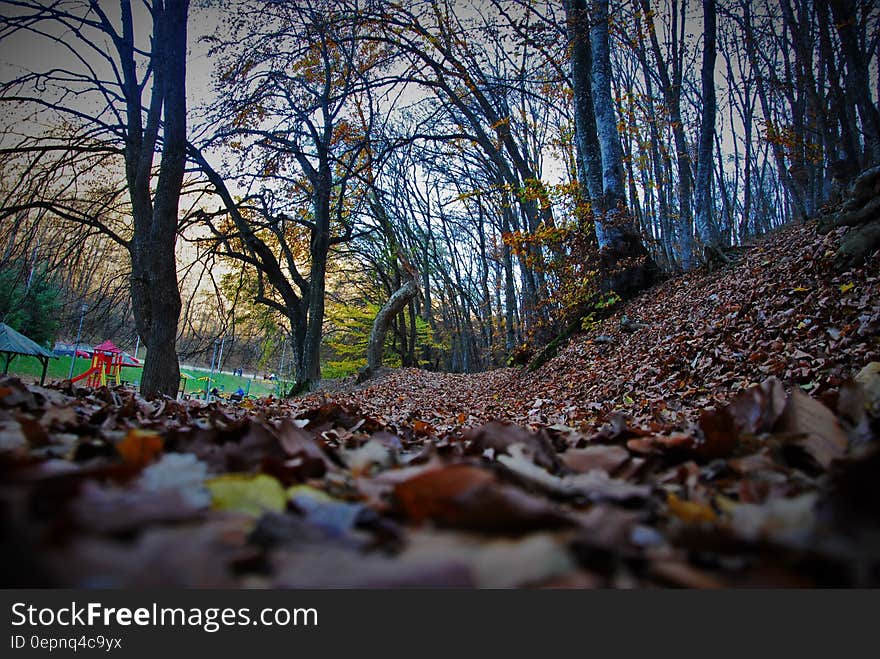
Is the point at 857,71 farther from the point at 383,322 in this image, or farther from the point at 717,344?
the point at 383,322

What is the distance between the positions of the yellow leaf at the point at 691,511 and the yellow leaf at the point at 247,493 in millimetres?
573

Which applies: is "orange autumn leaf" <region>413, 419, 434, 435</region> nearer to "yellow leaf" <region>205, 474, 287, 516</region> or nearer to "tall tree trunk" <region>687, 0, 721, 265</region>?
"yellow leaf" <region>205, 474, 287, 516</region>

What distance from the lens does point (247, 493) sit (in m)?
0.66

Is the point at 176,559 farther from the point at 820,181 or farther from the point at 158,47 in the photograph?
the point at 820,181

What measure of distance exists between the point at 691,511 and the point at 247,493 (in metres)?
0.65

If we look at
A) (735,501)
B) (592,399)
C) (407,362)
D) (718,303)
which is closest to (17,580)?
(735,501)

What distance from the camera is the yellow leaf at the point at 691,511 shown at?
1.99 feet

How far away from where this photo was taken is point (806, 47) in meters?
10.8

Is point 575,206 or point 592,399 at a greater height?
point 575,206

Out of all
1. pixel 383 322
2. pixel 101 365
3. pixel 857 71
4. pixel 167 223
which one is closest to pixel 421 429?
pixel 167 223

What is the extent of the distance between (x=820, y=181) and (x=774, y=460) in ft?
50.0

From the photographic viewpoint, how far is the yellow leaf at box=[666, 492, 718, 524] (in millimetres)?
607

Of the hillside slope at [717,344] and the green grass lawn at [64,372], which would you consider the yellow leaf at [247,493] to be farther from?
the green grass lawn at [64,372]

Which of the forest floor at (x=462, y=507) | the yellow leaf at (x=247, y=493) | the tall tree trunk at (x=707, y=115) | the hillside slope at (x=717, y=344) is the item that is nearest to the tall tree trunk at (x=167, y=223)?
the hillside slope at (x=717, y=344)
